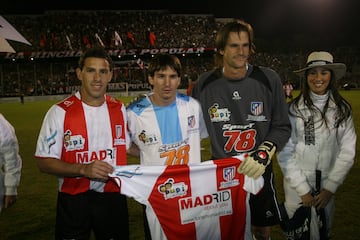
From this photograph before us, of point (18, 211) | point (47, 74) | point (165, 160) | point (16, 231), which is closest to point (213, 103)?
point (165, 160)

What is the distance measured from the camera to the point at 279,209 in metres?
3.49

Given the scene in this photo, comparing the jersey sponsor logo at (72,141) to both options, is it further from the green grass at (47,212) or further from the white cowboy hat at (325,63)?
the white cowboy hat at (325,63)

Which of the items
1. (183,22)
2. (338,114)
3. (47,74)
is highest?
(183,22)

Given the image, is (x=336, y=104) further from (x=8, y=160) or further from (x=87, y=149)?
(x=8, y=160)

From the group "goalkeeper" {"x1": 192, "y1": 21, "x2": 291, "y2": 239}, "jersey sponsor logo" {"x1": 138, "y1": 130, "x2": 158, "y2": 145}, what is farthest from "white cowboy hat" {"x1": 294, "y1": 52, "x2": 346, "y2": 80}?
"jersey sponsor logo" {"x1": 138, "y1": 130, "x2": 158, "y2": 145}

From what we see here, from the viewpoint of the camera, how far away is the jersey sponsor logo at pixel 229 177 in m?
3.14

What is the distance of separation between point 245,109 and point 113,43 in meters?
41.1

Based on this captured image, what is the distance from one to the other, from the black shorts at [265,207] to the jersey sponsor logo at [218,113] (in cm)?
69

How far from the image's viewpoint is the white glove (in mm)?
2967

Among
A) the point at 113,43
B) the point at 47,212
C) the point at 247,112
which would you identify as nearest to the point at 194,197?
the point at 247,112

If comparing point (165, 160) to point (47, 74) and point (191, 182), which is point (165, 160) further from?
point (47, 74)

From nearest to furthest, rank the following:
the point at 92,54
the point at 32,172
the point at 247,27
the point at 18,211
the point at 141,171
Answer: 1. the point at 141,171
2. the point at 92,54
3. the point at 247,27
4. the point at 18,211
5. the point at 32,172

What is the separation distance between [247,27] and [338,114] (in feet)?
3.84

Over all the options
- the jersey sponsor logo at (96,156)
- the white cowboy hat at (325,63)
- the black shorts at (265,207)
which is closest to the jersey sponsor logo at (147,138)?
the jersey sponsor logo at (96,156)
